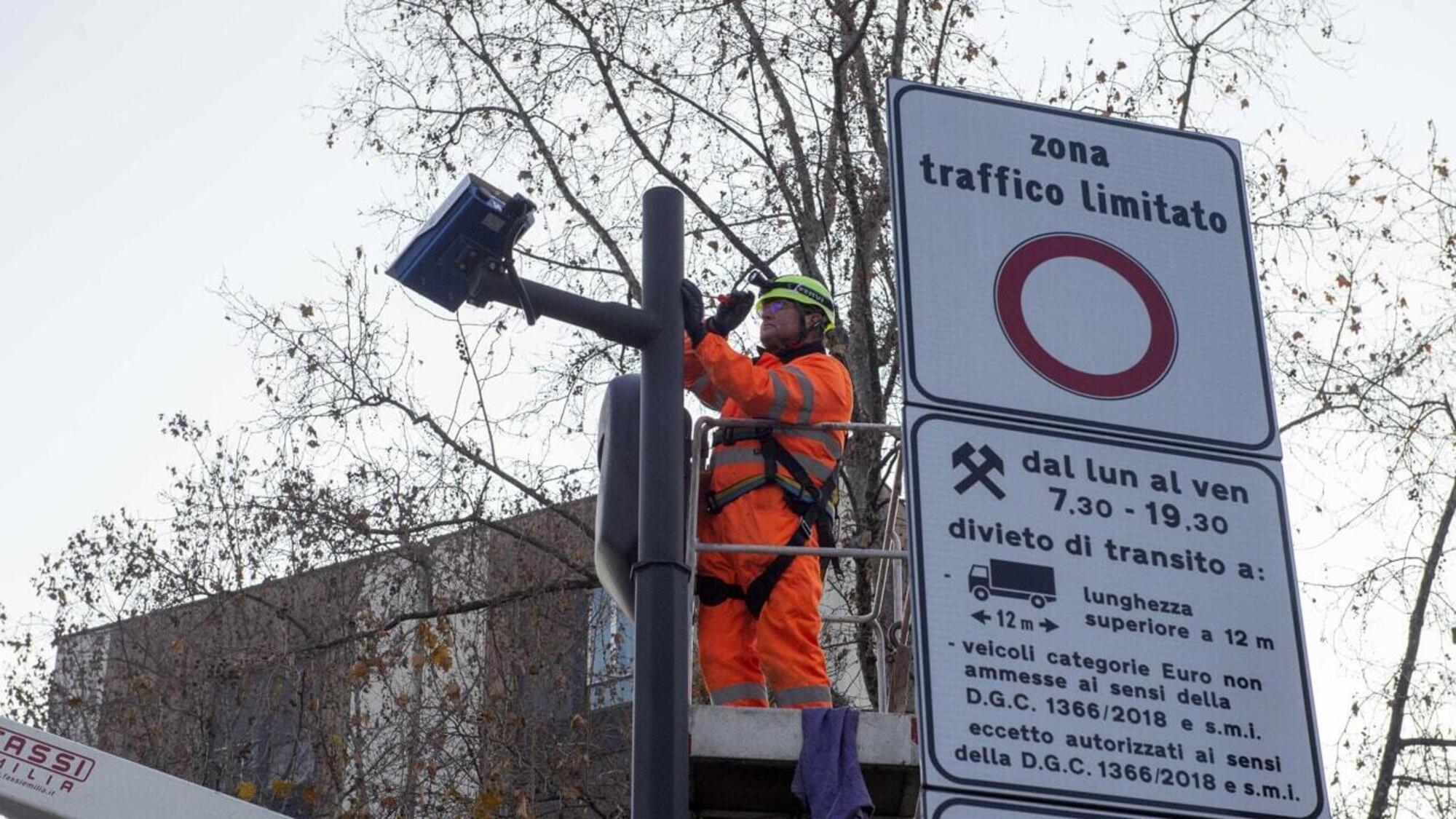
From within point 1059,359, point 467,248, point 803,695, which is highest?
point 467,248

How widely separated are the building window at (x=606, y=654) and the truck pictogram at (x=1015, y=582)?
13.3 metres

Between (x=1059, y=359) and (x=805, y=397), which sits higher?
(x=805, y=397)

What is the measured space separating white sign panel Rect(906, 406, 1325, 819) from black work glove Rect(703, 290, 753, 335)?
11.5 ft

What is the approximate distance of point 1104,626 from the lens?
2.62 m

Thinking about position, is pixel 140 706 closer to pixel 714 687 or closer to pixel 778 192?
pixel 778 192

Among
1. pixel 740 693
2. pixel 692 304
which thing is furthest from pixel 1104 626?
pixel 740 693

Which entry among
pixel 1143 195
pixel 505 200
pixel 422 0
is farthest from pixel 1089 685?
pixel 422 0

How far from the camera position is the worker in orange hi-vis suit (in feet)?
22.4

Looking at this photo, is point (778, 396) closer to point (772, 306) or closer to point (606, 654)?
point (772, 306)

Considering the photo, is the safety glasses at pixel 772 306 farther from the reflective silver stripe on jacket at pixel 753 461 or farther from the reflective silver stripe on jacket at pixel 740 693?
the reflective silver stripe on jacket at pixel 740 693

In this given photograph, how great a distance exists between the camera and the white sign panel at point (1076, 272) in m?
2.83

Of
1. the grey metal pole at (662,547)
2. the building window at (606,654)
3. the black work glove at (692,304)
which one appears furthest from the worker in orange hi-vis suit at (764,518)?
the building window at (606,654)

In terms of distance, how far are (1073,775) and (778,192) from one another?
1298 centimetres

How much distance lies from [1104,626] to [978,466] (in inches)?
11.9
